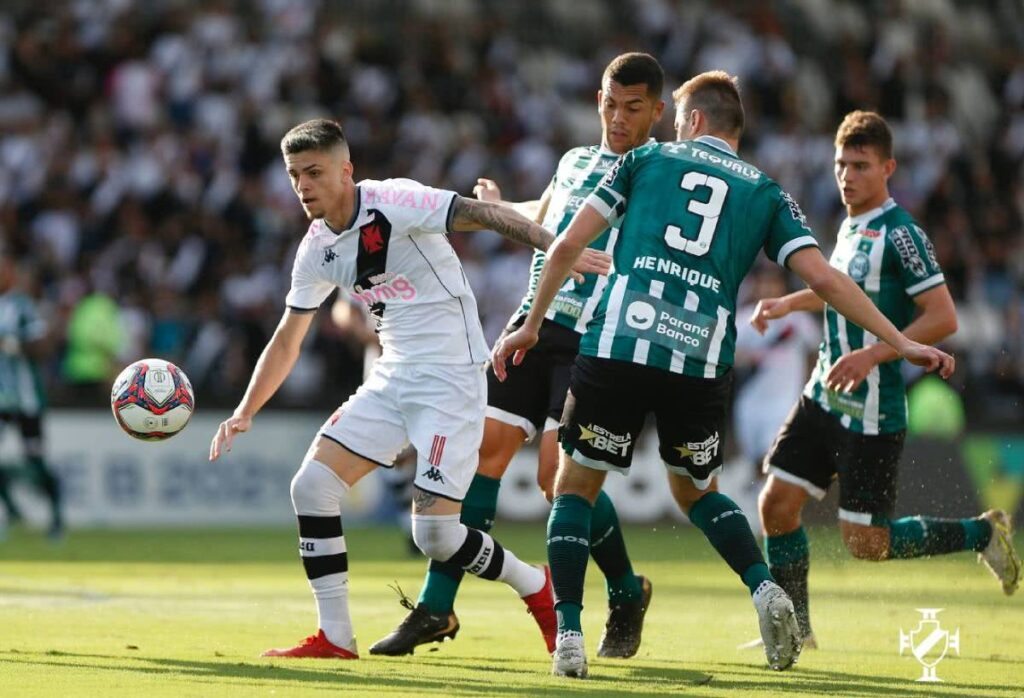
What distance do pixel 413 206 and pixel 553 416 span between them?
4.16 feet

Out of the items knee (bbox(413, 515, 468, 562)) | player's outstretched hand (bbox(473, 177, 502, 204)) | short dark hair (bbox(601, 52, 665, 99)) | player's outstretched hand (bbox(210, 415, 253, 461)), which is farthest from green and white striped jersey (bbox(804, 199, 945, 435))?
player's outstretched hand (bbox(210, 415, 253, 461))

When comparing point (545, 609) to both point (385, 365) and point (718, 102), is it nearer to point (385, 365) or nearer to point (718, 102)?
point (385, 365)

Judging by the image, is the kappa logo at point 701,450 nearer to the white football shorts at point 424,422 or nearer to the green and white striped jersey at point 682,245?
the green and white striped jersey at point 682,245

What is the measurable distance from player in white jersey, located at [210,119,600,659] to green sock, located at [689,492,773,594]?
98cm

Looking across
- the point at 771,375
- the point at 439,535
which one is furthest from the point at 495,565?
the point at 771,375

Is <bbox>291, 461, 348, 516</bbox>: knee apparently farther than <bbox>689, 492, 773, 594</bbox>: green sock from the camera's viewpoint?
Yes

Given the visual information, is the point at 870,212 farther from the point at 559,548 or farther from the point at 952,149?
the point at 952,149

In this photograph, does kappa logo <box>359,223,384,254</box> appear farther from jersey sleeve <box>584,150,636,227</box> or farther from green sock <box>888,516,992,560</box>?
green sock <box>888,516,992,560</box>

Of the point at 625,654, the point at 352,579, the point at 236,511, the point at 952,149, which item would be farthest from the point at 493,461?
the point at 952,149

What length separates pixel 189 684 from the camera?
6.45 meters

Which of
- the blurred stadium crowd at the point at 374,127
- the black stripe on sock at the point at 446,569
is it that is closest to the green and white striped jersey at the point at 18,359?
the blurred stadium crowd at the point at 374,127

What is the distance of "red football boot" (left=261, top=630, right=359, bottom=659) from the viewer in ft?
24.3

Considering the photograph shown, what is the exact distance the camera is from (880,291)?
8266mm

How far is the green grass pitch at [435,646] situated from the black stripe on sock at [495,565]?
375 mm
